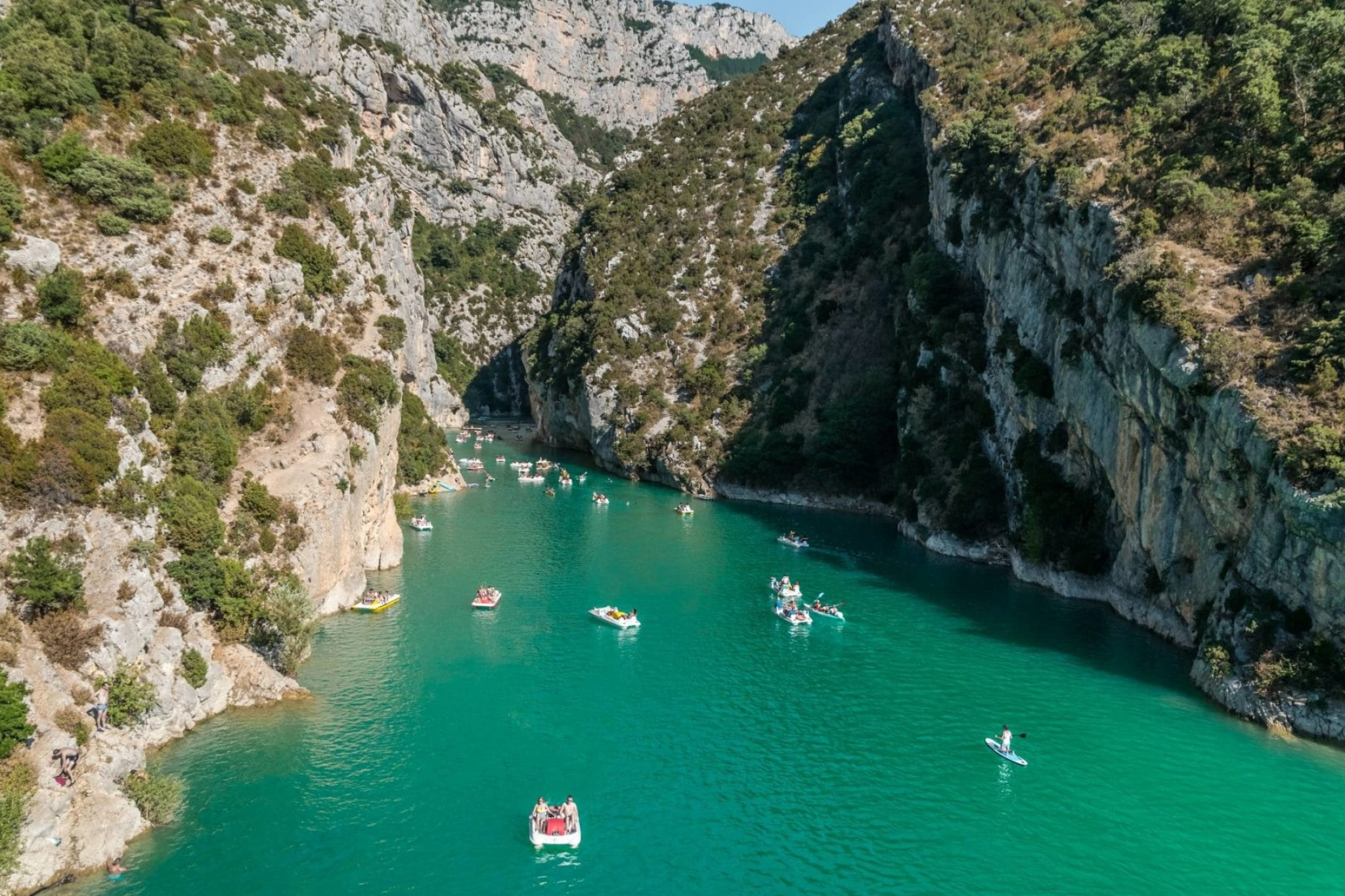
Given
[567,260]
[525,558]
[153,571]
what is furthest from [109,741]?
[567,260]

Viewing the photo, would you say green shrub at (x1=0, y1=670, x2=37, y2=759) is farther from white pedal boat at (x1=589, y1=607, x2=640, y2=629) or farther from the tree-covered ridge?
the tree-covered ridge

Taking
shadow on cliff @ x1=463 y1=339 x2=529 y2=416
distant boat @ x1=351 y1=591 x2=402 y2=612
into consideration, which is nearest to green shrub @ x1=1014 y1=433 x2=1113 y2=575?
distant boat @ x1=351 y1=591 x2=402 y2=612

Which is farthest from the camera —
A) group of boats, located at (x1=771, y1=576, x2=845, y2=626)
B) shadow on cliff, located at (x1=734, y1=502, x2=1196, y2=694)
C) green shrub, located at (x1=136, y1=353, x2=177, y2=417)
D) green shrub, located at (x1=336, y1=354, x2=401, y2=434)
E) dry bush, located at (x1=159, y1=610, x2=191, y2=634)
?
group of boats, located at (x1=771, y1=576, x2=845, y2=626)

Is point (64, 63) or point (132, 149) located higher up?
point (64, 63)

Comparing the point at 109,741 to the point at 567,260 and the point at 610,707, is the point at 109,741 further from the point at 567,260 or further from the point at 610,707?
the point at 567,260

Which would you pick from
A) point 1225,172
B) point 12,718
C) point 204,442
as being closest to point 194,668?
point 12,718

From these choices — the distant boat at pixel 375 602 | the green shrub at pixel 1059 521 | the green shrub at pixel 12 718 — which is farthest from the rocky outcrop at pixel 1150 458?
the green shrub at pixel 12 718

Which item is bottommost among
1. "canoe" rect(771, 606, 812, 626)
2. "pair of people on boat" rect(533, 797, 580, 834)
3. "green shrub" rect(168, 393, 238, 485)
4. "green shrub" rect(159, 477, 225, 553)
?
"pair of people on boat" rect(533, 797, 580, 834)
